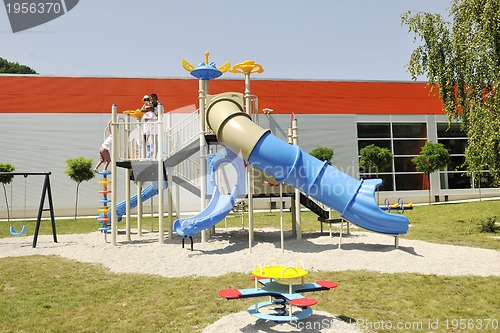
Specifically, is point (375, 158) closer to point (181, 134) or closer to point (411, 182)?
point (411, 182)

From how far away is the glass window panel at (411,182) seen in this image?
3534 cm

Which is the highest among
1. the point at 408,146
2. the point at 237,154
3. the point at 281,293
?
the point at 408,146

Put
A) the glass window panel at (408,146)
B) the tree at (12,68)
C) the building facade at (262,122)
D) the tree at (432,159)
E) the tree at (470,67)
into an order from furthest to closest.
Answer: the tree at (12,68) < the glass window panel at (408,146) < the tree at (432,159) < the building facade at (262,122) < the tree at (470,67)

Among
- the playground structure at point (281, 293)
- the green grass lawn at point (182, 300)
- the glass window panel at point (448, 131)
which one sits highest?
the glass window panel at point (448, 131)

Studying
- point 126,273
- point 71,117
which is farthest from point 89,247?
point 71,117

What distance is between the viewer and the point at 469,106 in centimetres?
1664

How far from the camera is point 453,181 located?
36750 millimetres

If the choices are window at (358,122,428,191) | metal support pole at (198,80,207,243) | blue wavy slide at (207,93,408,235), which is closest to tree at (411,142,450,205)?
window at (358,122,428,191)

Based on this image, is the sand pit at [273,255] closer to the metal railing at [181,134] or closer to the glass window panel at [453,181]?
the metal railing at [181,134]

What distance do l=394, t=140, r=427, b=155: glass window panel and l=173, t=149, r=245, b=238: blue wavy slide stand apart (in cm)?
2663

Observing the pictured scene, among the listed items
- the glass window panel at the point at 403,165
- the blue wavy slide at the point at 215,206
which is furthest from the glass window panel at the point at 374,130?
the blue wavy slide at the point at 215,206

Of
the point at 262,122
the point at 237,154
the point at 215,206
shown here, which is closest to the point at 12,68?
the point at 262,122

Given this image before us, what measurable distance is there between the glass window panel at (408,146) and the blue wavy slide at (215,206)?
2663 centimetres

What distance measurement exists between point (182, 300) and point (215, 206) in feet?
17.5
